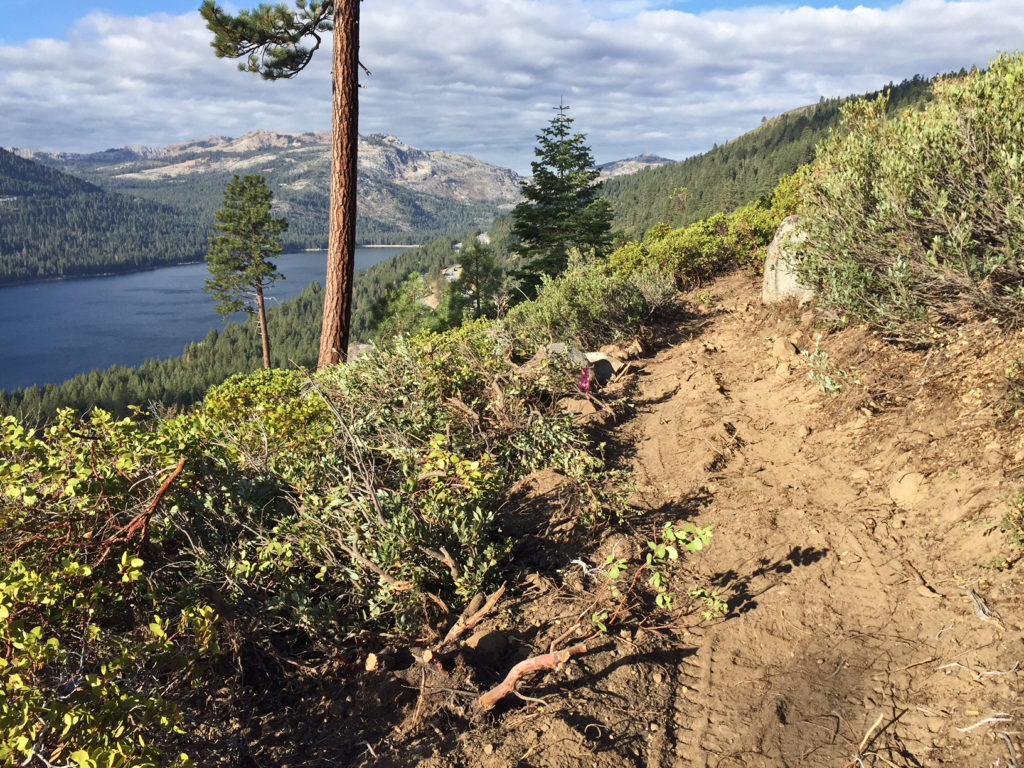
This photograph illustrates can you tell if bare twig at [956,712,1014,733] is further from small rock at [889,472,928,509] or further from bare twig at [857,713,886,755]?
small rock at [889,472,928,509]

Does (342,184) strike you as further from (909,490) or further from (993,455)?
(993,455)

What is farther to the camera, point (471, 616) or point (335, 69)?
point (335, 69)

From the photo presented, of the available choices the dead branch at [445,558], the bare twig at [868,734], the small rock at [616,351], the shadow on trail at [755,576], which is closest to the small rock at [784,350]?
the small rock at [616,351]

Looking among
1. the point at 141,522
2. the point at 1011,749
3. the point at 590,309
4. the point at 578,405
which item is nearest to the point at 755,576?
the point at 1011,749

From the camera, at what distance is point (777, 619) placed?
3.68 metres

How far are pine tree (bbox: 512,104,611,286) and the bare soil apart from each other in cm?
2423

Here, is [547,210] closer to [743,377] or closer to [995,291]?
[743,377]

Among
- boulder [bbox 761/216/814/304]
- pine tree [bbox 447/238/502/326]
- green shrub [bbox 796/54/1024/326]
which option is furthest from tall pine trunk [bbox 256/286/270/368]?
green shrub [bbox 796/54/1024/326]

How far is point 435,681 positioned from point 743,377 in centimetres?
579

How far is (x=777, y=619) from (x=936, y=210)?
3828mm

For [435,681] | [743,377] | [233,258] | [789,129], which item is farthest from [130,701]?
[789,129]

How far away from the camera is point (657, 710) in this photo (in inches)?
121

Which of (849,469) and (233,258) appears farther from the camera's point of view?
(233,258)

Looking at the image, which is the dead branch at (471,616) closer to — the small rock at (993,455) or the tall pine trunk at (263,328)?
the small rock at (993,455)
